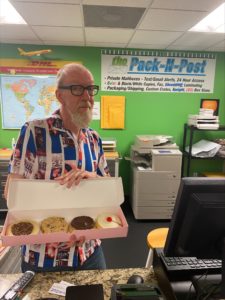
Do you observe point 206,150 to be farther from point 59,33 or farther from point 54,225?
point 54,225

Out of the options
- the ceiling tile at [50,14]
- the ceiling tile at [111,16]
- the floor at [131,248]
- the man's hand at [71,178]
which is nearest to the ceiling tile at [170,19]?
the ceiling tile at [111,16]

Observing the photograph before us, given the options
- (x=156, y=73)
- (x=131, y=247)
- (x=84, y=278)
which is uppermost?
(x=156, y=73)

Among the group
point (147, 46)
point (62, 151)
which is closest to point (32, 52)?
point (147, 46)

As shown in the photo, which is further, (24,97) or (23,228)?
(24,97)

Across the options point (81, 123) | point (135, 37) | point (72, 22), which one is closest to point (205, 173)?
point (135, 37)

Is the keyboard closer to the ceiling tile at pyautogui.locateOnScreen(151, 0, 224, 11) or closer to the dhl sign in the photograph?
the ceiling tile at pyautogui.locateOnScreen(151, 0, 224, 11)

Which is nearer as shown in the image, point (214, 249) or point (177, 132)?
point (214, 249)

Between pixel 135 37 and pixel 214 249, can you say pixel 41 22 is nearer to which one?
pixel 135 37
